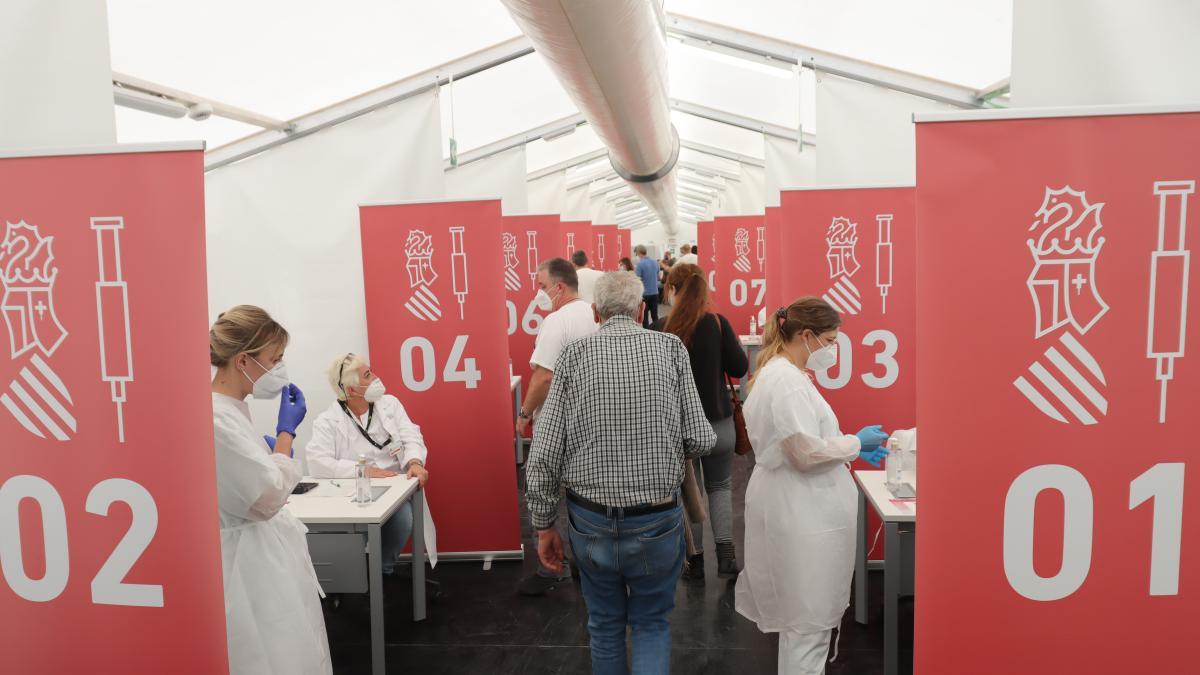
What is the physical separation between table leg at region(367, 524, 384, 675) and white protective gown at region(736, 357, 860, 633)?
161cm

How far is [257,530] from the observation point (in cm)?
245

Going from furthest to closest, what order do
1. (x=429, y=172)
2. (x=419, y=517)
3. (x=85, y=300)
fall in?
(x=429, y=172) → (x=419, y=517) → (x=85, y=300)

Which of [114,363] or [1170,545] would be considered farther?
[114,363]

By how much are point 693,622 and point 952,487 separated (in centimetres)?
248

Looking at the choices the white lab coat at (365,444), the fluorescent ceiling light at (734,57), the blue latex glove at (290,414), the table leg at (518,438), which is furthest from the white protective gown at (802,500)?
the table leg at (518,438)

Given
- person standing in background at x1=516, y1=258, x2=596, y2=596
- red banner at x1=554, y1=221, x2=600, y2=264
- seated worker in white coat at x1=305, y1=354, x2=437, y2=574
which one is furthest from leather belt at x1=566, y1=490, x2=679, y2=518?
red banner at x1=554, y1=221, x2=600, y2=264

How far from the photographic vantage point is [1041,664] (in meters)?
Answer: 1.75

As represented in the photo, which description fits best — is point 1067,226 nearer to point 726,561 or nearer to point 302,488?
point 726,561

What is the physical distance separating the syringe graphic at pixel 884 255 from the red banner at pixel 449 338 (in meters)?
1.99

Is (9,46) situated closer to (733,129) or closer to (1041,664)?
(1041,664)

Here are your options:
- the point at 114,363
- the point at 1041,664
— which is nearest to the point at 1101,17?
the point at 1041,664

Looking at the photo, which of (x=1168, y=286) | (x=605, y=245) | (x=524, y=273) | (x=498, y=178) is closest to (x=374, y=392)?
(x=1168, y=286)

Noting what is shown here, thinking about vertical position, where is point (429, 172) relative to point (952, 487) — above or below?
above

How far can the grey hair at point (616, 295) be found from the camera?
107 inches
